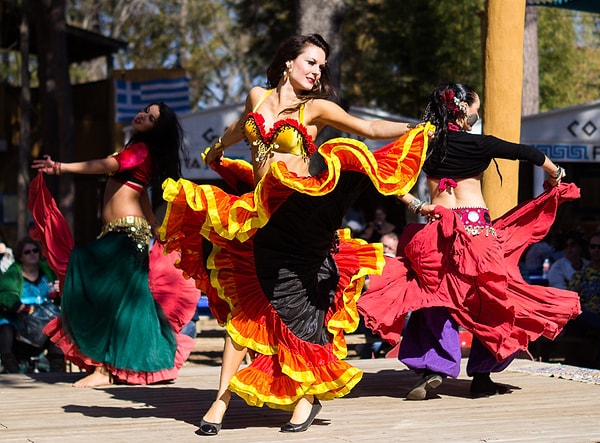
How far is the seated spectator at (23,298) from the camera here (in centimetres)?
873

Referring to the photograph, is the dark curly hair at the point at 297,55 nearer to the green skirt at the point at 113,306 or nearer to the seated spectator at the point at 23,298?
the green skirt at the point at 113,306

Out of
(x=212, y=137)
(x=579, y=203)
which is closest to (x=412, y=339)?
(x=212, y=137)

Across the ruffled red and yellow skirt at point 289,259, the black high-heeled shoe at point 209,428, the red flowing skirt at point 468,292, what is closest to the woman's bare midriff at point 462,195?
the red flowing skirt at point 468,292

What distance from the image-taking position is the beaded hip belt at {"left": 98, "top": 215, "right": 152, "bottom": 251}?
6887 millimetres

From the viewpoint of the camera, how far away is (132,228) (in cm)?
689

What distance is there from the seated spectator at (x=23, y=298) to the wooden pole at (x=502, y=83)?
3506 millimetres

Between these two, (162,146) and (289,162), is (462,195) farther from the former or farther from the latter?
(162,146)

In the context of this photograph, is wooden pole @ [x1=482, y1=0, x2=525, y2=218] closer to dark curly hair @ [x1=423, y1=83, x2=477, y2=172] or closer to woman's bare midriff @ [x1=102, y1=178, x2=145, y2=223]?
dark curly hair @ [x1=423, y1=83, x2=477, y2=172]

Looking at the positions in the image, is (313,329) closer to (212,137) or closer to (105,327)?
(105,327)

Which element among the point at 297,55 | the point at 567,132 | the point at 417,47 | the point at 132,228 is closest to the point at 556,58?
the point at 417,47

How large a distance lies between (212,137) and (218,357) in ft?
14.2

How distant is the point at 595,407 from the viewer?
19.1 feet

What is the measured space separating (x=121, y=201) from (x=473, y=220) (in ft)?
7.01

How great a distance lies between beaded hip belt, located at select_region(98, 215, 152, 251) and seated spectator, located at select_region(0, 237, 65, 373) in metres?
2.11
